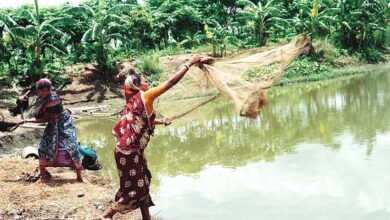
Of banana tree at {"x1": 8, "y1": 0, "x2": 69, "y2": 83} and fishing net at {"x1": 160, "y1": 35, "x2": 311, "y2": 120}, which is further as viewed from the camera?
banana tree at {"x1": 8, "y1": 0, "x2": 69, "y2": 83}

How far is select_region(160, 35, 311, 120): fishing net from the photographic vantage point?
4.43 m

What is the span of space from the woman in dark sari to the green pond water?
116 cm

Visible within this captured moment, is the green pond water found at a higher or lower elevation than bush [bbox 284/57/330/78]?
higher

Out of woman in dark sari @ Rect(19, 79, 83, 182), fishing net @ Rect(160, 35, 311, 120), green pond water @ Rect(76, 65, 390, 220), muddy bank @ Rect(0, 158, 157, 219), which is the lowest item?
green pond water @ Rect(76, 65, 390, 220)

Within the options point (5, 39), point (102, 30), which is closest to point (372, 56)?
point (102, 30)

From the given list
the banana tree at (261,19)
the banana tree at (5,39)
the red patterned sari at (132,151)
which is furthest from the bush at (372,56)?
the red patterned sari at (132,151)

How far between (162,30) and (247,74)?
20.4 metres

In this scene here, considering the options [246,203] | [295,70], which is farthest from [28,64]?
[246,203]

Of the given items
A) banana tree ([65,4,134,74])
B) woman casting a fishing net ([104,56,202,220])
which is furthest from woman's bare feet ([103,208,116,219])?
banana tree ([65,4,134,74])

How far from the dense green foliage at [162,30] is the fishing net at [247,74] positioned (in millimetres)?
13127

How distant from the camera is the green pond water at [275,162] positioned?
5.00 meters

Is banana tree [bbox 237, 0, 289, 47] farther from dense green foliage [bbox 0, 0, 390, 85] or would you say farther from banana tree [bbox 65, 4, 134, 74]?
banana tree [bbox 65, 4, 134, 74]

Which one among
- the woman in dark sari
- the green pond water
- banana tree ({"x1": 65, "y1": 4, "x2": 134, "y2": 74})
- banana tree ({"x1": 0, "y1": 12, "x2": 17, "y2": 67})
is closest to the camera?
the green pond water

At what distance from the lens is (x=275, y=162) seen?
6.88 meters
